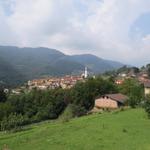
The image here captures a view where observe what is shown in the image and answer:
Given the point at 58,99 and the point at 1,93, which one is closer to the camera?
the point at 58,99

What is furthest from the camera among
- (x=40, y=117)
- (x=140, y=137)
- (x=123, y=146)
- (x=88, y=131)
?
(x=40, y=117)

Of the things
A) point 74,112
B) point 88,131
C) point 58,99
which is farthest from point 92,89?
point 88,131

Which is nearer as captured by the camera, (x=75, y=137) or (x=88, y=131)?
(x=75, y=137)

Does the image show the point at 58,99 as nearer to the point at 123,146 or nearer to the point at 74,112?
the point at 74,112

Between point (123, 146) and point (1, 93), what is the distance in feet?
290

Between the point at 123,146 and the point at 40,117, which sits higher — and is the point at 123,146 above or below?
above

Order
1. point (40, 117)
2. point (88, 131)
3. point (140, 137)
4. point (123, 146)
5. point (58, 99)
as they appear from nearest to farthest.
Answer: point (123, 146)
point (140, 137)
point (88, 131)
point (40, 117)
point (58, 99)

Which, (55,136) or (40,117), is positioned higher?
(55,136)

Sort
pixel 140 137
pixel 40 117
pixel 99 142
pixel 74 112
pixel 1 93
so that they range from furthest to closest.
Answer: pixel 1 93, pixel 40 117, pixel 74 112, pixel 140 137, pixel 99 142

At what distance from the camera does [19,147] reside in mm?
24094

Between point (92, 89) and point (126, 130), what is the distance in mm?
65083

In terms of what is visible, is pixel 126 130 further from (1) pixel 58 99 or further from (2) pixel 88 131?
(1) pixel 58 99

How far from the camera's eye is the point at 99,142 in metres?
24.4

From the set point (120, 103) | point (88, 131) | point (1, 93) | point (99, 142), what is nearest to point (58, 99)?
point (120, 103)
